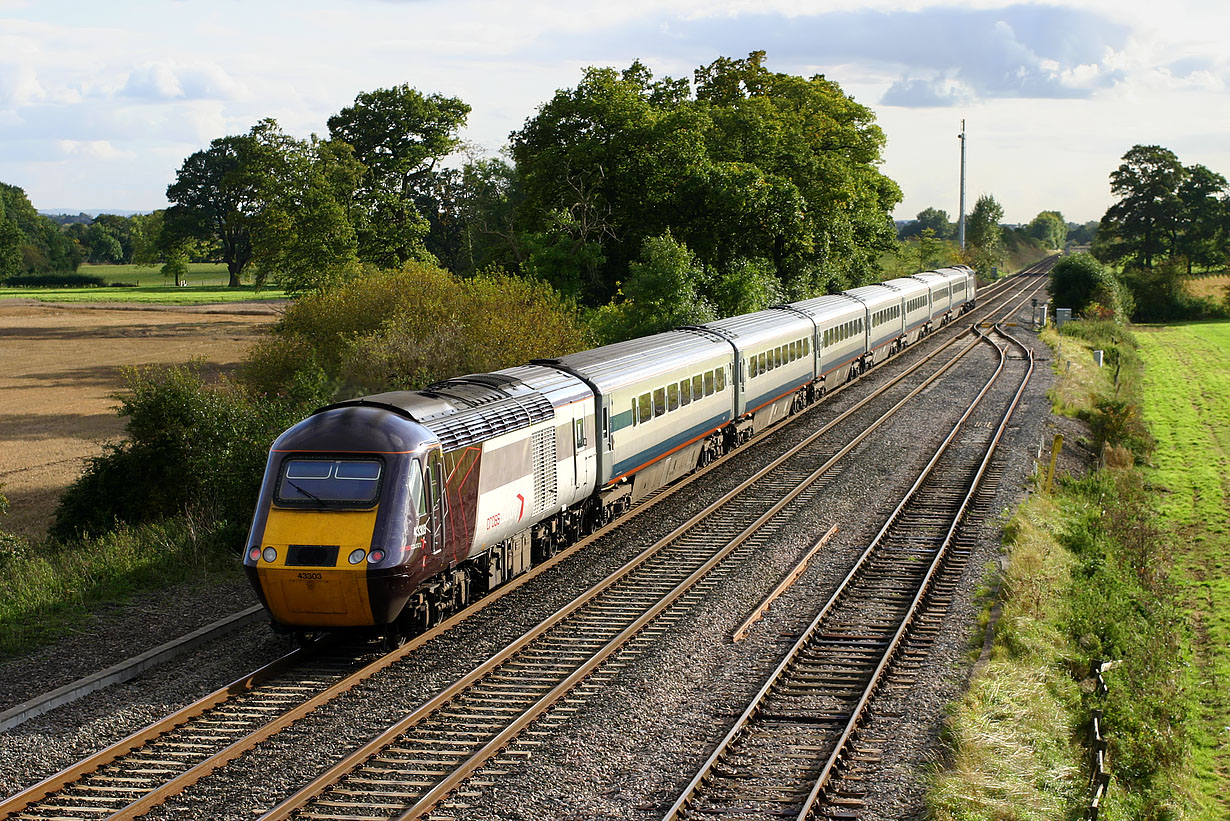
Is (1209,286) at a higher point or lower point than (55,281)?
lower

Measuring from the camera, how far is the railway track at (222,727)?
399 inches

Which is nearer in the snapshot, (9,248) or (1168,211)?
(1168,211)

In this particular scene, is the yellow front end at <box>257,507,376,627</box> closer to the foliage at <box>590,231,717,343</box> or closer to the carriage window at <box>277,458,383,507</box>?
the carriage window at <box>277,458,383,507</box>

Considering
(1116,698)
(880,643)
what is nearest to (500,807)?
(880,643)

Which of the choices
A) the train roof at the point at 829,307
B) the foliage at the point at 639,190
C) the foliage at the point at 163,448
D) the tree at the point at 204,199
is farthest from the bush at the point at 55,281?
the foliage at the point at 163,448

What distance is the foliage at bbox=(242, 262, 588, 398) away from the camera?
25.4 metres

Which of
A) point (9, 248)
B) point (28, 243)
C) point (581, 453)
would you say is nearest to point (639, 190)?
point (581, 453)

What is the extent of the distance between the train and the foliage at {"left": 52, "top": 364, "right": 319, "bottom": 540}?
7.02 meters

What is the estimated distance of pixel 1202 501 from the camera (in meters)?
30.1

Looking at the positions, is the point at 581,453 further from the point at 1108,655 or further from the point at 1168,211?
the point at 1168,211

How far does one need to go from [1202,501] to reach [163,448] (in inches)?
1068

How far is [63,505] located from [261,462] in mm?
6775

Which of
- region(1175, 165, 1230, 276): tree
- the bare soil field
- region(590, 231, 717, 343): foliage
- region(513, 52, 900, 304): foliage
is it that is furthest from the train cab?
region(1175, 165, 1230, 276): tree

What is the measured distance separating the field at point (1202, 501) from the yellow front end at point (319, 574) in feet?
39.8
